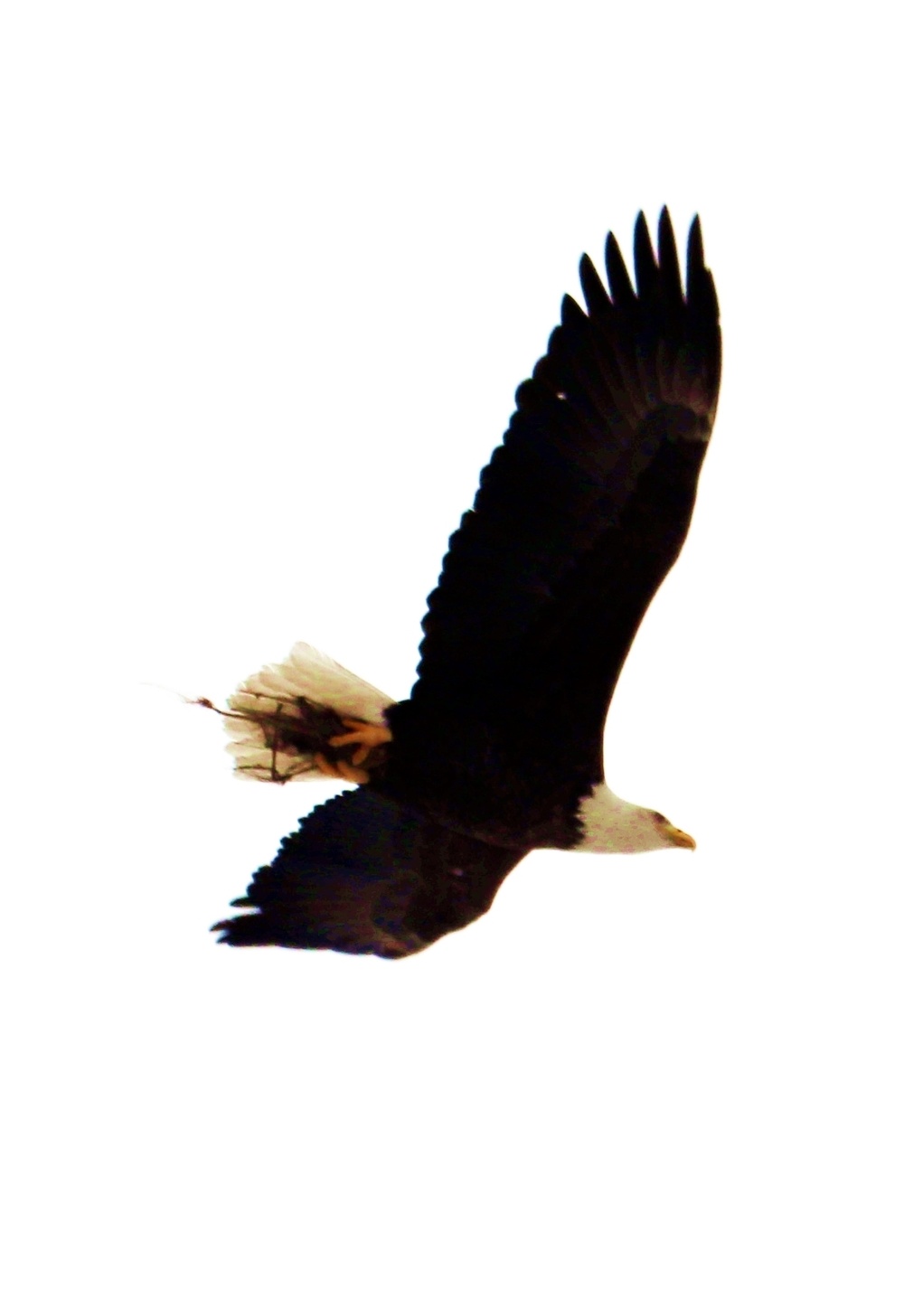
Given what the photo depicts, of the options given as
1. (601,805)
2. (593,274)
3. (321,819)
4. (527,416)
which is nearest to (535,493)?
(527,416)

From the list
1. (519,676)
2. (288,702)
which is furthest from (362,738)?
(519,676)

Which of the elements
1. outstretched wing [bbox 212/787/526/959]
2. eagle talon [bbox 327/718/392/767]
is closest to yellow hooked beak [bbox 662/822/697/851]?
outstretched wing [bbox 212/787/526/959]

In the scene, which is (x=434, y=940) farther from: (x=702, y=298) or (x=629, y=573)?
(x=702, y=298)

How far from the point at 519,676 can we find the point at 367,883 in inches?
45.8

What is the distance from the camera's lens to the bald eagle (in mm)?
6520

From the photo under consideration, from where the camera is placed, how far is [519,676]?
6898mm

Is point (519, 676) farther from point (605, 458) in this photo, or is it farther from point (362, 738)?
point (605, 458)

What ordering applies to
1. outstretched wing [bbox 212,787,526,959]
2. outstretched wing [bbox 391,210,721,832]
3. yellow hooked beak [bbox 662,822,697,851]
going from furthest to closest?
outstretched wing [bbox 212,787,526,959] < yellow hooked beak [bbox 662,822,697,851] < outstretched wing [bbox 391,210,721,832]

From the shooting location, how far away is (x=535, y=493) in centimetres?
653

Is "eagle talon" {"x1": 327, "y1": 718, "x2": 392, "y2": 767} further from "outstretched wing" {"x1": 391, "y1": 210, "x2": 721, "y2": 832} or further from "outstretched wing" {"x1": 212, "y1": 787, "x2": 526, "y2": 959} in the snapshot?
"outstretched wing" {"x1": 391, "y1": 210, "x2": 721, "y2": 832}

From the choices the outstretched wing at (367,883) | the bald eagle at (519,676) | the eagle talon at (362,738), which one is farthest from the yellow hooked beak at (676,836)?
the eagle talon at (362,738)

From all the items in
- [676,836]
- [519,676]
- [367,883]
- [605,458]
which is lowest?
[367,883]

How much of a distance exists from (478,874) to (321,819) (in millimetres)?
609

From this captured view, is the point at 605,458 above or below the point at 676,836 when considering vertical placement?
above
